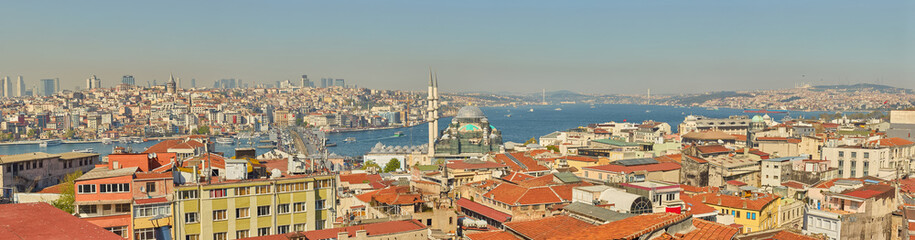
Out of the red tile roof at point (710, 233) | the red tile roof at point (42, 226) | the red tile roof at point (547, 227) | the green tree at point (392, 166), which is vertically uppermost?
the red tile roof at point (42, 226)

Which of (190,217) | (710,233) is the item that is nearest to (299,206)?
(190,217)

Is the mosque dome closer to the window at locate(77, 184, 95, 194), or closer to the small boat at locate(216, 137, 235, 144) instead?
the window at locate(77, 184, 95, 194)

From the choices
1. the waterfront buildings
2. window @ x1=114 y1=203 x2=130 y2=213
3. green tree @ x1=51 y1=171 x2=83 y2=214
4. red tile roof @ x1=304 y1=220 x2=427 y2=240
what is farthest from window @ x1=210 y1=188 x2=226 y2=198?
the waterfront buildings

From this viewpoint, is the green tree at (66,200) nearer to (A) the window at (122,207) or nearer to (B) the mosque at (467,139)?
(A) the window at (122,207)

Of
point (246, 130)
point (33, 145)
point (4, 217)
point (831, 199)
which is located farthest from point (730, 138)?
point (246, 130)

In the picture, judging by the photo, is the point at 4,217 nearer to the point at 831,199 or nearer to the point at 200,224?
the point at 200,224

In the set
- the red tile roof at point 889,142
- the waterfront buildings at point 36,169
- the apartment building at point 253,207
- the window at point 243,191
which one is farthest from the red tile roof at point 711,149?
the waterfront buildings at point 36,169
